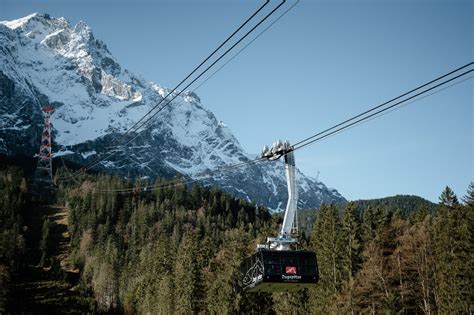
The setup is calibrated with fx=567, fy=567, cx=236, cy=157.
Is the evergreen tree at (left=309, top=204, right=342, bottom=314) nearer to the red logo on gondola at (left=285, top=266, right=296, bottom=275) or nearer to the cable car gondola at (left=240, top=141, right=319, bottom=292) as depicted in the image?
the cable car gondola at (left=240, top=141, right=319, bottom=292)

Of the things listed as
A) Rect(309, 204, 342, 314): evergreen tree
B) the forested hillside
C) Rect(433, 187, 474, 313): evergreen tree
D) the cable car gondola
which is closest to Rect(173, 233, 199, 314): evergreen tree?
the forested hillside

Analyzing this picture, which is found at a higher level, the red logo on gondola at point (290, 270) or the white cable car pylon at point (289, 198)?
the white cable car pylon at point (289, 198)

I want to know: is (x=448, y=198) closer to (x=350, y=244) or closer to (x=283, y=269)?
(x=350, y=244)

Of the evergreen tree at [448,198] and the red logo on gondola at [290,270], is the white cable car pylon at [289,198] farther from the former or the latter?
the evergreen tree at [448,198]

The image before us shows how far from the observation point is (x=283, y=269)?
108ft

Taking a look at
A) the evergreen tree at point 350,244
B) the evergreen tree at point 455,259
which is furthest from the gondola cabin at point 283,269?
the evergreen tree at point 350,244

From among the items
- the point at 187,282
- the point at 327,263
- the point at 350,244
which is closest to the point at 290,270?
the point at 327,263

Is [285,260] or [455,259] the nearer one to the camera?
[285,260]

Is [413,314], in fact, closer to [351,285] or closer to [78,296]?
[351,285]

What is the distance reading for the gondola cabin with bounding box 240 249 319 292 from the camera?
32812 millimetres

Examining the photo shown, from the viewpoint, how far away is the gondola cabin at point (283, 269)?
32.8m

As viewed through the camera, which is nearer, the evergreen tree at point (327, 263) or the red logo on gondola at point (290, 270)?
the red logo on gondola at point (290, 270)

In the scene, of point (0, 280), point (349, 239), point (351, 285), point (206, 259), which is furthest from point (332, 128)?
point (0, 280)

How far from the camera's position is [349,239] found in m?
80.0
